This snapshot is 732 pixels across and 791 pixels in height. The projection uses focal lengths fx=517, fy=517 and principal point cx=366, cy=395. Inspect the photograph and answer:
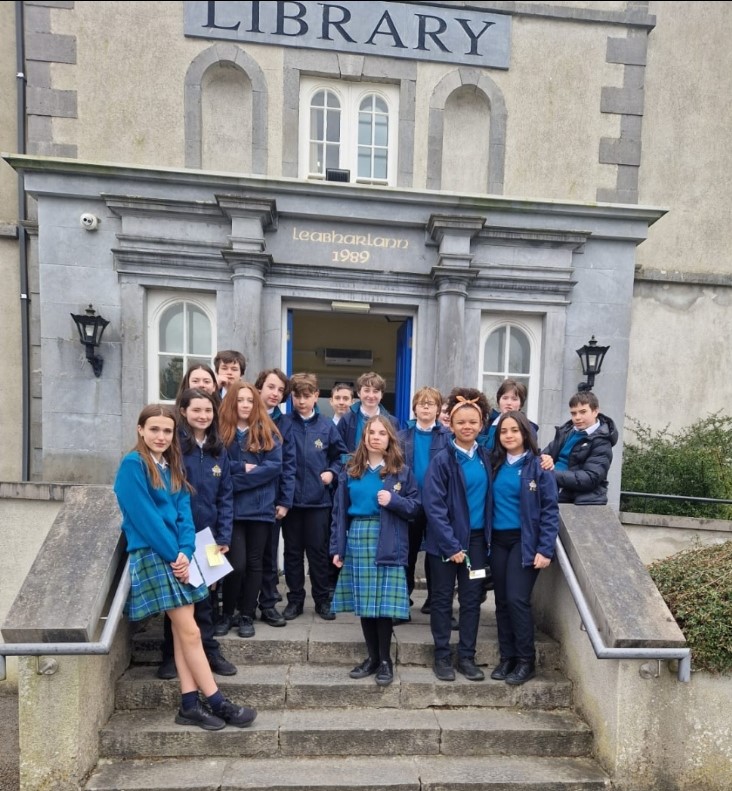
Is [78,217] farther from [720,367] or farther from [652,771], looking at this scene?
[720,367]

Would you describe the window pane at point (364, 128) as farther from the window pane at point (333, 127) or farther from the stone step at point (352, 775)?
the stone step at point (352, 775)

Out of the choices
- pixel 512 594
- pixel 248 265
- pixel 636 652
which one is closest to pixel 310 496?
pixel 512 594

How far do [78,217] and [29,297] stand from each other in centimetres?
155

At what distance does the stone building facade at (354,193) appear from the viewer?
559 centimetres

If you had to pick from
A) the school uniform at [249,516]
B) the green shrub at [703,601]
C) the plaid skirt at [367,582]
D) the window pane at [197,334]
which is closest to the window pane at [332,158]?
the window pane at [197,334]

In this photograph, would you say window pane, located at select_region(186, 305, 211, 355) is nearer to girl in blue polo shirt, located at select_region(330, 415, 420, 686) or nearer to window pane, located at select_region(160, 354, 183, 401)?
window pane, located at select_region(160, 354, 183, 401)

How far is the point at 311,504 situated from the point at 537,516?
1.55 metres

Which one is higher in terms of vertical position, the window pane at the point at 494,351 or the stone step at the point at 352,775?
the window pane at the point at 494,351

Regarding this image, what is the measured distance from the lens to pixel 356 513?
3264 mm

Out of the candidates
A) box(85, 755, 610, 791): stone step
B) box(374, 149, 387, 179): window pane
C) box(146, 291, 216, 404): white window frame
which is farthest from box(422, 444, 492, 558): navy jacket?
box(374, 149, 387, 179): window pane

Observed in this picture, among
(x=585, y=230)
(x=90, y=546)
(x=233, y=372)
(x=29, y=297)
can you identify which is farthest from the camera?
(x=29, y=297)

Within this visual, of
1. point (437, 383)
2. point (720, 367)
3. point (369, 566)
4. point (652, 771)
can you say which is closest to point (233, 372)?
point (369, 566)

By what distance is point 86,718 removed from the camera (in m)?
2.80

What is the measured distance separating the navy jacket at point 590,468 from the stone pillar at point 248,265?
337cm
